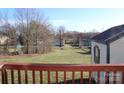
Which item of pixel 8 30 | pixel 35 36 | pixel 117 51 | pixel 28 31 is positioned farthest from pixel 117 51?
pixel 35 36

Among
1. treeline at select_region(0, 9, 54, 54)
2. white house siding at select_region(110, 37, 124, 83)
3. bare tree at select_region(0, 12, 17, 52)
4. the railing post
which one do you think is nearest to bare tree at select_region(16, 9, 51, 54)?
treeline at select_region(0, 9, 54, 54)

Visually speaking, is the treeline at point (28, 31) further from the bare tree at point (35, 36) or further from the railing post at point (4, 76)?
the railing post at point (4, 76)

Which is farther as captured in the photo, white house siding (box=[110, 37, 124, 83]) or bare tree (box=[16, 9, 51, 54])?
bare tree (box=[16, 9, 51, 54])

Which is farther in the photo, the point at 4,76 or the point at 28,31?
the point at 28,31

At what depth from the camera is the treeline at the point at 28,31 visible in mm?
8984

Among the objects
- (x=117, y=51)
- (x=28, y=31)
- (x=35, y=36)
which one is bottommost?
(x=117, y=51)

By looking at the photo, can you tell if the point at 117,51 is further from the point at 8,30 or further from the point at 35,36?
the point at 35,36

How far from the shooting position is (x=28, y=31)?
12.1 metres

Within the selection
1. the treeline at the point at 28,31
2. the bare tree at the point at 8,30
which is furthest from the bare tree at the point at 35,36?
the bare tree at the point at 8,30

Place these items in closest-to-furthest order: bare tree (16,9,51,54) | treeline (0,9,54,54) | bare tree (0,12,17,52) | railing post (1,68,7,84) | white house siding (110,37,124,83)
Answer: railing post (1,68,7,84), white house siding (110,37,124,83), bare tree (0,12,17,52), treeline (0,9,54,54), bare tree (16,9,51,54)

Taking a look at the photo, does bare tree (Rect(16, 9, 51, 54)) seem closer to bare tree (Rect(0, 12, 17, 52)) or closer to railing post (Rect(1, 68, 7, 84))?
bare tree (Rect(0, 12, 17, 52))

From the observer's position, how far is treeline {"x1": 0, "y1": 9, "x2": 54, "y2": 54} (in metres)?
8.98
